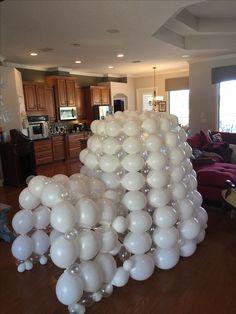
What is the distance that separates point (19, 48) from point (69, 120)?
3.67 metres

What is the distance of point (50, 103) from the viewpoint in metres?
7.92

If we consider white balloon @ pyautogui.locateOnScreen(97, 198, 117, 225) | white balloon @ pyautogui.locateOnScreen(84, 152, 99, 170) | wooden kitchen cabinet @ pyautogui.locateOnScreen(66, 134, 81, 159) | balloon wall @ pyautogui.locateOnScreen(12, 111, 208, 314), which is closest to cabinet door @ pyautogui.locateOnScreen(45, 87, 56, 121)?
wooden kitchen cabinet @ pyautogui.locateOnScreen(66, 134, 81, 159)

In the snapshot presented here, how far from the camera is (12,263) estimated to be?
2908 millimetres

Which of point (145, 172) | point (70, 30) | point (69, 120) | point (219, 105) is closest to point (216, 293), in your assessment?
point (145, 172)

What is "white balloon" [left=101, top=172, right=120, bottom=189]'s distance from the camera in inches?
106

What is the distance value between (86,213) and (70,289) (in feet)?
1.84

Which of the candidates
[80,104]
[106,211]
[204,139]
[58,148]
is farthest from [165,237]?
[80,104]

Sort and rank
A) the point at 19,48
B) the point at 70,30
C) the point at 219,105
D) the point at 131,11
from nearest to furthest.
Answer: the point at 131,11
the point at 70,30
the point at 19,48
the point at 219,105

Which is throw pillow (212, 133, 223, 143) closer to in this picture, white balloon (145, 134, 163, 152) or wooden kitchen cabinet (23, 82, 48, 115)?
white balloon (145, 134, 163, 152)

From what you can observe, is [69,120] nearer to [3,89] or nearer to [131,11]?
[3,89]

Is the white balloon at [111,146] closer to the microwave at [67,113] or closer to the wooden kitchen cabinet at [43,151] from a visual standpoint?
the wooden kitchen cabinet at [43,151]

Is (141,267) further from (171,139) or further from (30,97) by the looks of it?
(30,97)

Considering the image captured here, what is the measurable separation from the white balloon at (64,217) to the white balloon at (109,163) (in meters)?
0.71

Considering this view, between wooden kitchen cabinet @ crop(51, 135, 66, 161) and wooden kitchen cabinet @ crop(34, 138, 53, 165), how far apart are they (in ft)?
0.46
